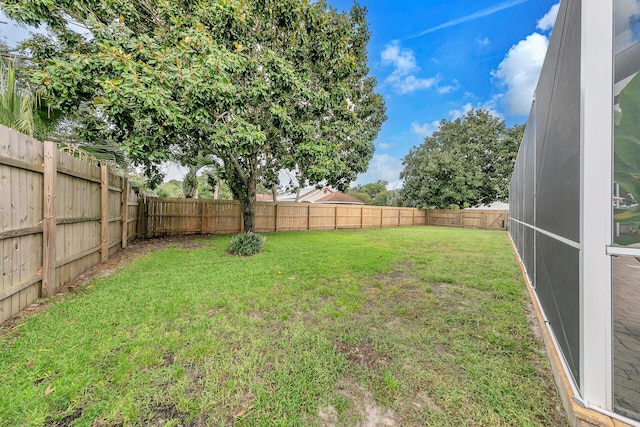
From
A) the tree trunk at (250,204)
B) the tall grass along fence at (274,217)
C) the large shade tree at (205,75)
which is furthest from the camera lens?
the tall grass along fence at (274,217)

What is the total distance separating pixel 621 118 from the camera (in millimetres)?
1254

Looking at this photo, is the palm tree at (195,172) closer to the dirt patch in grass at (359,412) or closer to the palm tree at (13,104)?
the palm tree at (13,104)

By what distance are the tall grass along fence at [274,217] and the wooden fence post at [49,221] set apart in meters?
5.49

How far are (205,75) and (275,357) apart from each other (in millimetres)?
4562

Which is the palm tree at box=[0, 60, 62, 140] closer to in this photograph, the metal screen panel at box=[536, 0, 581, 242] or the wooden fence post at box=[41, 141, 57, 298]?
the wooden fence post at box=[41, 141, 57, 298]

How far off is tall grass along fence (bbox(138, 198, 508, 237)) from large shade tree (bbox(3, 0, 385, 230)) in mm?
2010

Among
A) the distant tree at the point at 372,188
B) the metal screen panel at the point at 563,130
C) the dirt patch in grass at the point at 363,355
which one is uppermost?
the distant tree at the point at 372,188

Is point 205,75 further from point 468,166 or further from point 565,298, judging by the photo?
point 468,166

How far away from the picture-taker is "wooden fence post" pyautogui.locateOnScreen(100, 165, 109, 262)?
15.1 ft

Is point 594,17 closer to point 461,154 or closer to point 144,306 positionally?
point 144,306

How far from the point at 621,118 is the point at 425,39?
10638mm

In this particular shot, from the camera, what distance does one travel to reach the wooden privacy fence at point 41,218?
97.0 inches

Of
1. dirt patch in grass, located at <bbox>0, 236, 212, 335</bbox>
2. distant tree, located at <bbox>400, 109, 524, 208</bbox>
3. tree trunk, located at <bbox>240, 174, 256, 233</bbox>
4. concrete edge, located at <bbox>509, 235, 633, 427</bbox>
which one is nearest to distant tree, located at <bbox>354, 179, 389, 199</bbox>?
distant tree, located at <bbox>400, 109, 524, 208</bbox>

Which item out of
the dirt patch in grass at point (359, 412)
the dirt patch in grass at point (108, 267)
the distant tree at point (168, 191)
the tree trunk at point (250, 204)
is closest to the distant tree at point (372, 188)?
the distant tree at point (168, 191)
